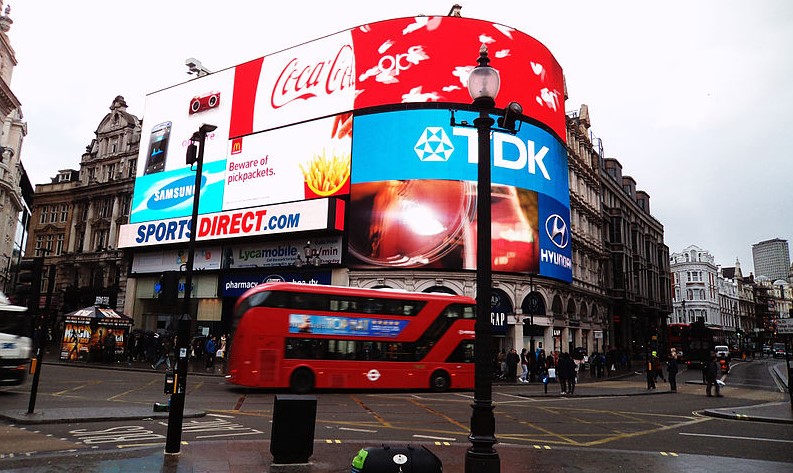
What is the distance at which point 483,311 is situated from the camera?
23.2ft

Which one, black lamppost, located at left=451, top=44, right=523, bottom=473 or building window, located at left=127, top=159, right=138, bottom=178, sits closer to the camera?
black lamppost, located at left=451, top=44, right=523, bottom=473

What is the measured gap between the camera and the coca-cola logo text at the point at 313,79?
40531mm

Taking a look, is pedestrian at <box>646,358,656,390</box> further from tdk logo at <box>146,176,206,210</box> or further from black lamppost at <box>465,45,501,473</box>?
tdk logo at <box>146,176,206,210</box>

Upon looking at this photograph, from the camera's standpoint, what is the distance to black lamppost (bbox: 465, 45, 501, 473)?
6.47m

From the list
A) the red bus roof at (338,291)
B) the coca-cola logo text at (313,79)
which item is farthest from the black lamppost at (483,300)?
the coca-cola logo text at (313,79)

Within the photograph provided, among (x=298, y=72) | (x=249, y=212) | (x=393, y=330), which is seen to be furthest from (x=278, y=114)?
(x=393, y=330)

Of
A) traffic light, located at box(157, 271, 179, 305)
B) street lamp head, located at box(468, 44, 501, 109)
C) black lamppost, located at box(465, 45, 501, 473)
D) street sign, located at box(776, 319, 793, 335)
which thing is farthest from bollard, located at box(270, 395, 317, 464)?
street sign, located at box(776, 319, 793, 335)

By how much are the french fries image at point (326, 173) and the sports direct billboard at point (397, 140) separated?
0.08m

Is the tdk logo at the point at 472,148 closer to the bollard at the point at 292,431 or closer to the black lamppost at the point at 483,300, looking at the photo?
the black lamppost at the point at 483,300

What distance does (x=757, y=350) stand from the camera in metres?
112

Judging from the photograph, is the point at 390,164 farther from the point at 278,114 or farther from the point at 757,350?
the point at 757,350

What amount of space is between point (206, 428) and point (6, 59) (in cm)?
6018

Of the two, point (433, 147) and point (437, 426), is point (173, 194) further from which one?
point (437, 426)

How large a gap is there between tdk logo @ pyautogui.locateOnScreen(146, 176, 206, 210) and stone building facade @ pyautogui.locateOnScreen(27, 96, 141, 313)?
806 cm
